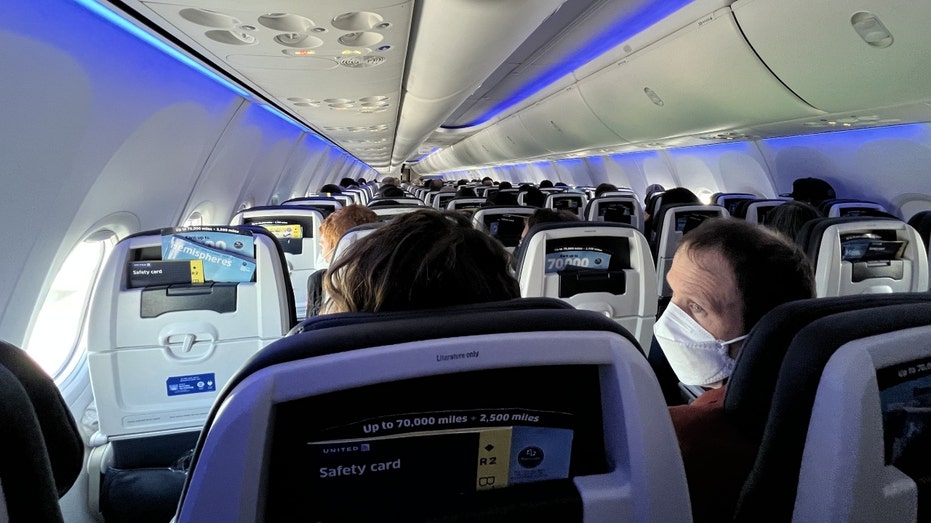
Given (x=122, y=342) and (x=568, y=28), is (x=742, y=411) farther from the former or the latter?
(x=568, y=28)

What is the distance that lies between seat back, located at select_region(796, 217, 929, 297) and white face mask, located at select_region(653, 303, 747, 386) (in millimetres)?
2104

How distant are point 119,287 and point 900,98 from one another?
541 cm

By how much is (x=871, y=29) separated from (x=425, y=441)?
384cm

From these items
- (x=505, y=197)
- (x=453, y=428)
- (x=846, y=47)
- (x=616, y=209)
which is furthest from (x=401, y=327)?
(x=505, y=197)

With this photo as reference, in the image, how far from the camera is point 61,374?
428 centimetres

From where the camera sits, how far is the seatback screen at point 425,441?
81 cm

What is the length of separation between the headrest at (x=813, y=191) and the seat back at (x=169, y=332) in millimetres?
8378

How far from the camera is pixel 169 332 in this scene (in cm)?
252

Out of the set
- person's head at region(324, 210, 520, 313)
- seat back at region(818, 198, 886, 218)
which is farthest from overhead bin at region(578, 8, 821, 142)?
person's head at region(324, 210, 520, 313)

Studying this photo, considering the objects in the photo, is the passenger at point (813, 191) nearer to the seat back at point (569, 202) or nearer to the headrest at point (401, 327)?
the seat back at point (569, 202)

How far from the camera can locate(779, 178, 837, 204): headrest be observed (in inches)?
324

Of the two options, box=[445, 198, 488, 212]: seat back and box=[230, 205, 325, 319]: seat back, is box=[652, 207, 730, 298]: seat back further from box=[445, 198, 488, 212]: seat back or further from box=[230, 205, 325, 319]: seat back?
box=[230, 205, 325, 319]: seat back

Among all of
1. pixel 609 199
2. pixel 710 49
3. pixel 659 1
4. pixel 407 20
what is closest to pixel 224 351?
pixel 407 20

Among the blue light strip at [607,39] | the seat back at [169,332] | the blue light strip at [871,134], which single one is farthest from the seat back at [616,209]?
the seat back at [169,332]
